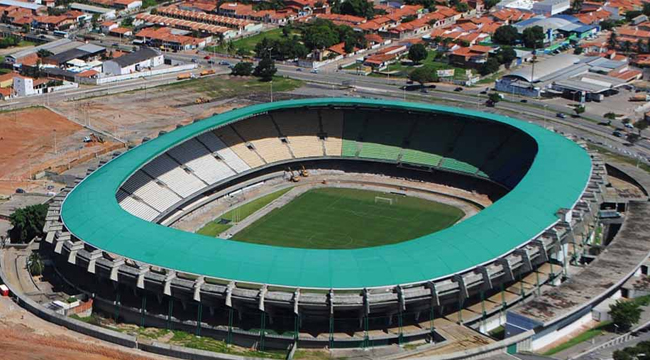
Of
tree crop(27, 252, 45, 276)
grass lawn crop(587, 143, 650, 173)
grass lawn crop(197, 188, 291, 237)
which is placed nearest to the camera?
tree crop(27, 252, 45, 276)

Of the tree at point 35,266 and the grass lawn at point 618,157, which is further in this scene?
the grass lawn at point 618,157

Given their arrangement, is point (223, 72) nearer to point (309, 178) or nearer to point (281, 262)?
point (309, 178)

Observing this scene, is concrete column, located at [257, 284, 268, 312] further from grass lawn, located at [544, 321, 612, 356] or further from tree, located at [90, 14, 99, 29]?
tree, located at [90, 14, 99, 29]

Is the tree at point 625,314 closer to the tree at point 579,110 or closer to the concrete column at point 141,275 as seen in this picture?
the concrete column at point 141,275

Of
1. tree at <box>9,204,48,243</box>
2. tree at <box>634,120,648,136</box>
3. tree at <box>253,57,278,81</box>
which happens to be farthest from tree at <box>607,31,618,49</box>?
tree at <box>9,204,48,243</box>

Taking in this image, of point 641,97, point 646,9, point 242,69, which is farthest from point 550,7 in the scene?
point 242,69

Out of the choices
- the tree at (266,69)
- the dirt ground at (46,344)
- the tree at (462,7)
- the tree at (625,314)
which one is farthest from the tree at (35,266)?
the tree at (462,7)

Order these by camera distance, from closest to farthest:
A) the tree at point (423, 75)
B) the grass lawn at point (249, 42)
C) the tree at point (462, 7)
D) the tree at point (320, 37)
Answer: the tree at point (423, 75)
the tree at point (320, 37)
the grass lawn at point (249, 42)
the tree at point (462, 7)
